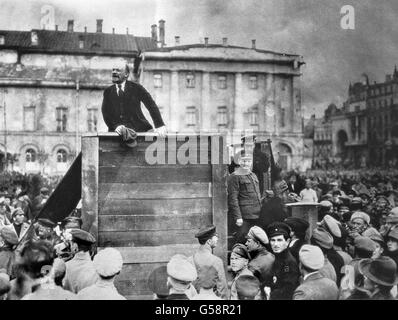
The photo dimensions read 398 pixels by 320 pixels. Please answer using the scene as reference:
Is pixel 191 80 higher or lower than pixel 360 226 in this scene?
higher

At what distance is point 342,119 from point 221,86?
981 cm

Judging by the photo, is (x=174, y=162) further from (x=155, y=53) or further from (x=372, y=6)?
(x=155, y=53)

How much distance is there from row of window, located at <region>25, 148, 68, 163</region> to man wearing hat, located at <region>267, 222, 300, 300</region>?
85.3 feet

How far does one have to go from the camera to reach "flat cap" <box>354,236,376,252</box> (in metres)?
4.54

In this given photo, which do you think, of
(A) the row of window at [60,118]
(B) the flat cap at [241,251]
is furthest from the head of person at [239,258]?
(A) the row of window at [60,118]

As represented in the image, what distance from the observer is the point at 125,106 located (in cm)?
475

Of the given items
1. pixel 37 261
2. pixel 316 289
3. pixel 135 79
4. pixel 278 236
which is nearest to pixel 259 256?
pixel 278 236

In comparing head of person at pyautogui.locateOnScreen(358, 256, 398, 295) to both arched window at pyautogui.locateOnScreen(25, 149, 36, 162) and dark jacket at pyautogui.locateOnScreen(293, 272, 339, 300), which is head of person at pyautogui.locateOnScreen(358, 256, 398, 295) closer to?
dark jacket at pyautogui.locateOnScreen(293, 272, 339, 300)

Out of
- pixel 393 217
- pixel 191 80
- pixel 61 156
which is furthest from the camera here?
pixel 61 156

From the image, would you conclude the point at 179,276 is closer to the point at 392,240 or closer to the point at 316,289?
the point at 316,289

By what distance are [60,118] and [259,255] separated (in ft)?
87.6

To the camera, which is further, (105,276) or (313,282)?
(313,282)

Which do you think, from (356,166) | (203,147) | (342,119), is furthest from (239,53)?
(203,147)
